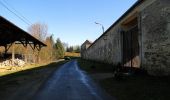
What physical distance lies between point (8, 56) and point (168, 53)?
43.6 m

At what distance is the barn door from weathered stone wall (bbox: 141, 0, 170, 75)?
134 inches

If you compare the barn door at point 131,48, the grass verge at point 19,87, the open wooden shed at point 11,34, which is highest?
the open wooden shed at point 11,34

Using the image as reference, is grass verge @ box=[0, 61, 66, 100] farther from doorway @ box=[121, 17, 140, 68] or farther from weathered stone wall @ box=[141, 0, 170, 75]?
doorway @ box=[121, 17, 140, 68]

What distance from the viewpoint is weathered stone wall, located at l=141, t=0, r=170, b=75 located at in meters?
14.5

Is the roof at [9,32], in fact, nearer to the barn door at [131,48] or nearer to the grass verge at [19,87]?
the grass verge at [19,87]

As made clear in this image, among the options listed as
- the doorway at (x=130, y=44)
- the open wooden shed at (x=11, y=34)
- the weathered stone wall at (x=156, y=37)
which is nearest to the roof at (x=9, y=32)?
the open wooden shed at (x=11, y=34)

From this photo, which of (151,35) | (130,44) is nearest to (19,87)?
(151,35)

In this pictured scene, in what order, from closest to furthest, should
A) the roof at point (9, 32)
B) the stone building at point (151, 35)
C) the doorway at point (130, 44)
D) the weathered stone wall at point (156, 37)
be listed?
the weathered stone wall at point (156, 37) < the stone building at point (151, 35) < the doorway at point (130, 44) < the roof at point (9, 32)

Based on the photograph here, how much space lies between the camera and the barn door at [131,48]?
21.6 metres

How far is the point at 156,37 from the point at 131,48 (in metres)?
7.06

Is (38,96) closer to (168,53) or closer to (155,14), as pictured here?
(168,53)

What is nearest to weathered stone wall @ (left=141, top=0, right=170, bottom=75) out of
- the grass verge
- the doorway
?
the doorway

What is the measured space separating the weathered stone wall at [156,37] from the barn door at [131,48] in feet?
11.1

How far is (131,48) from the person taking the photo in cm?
2292
